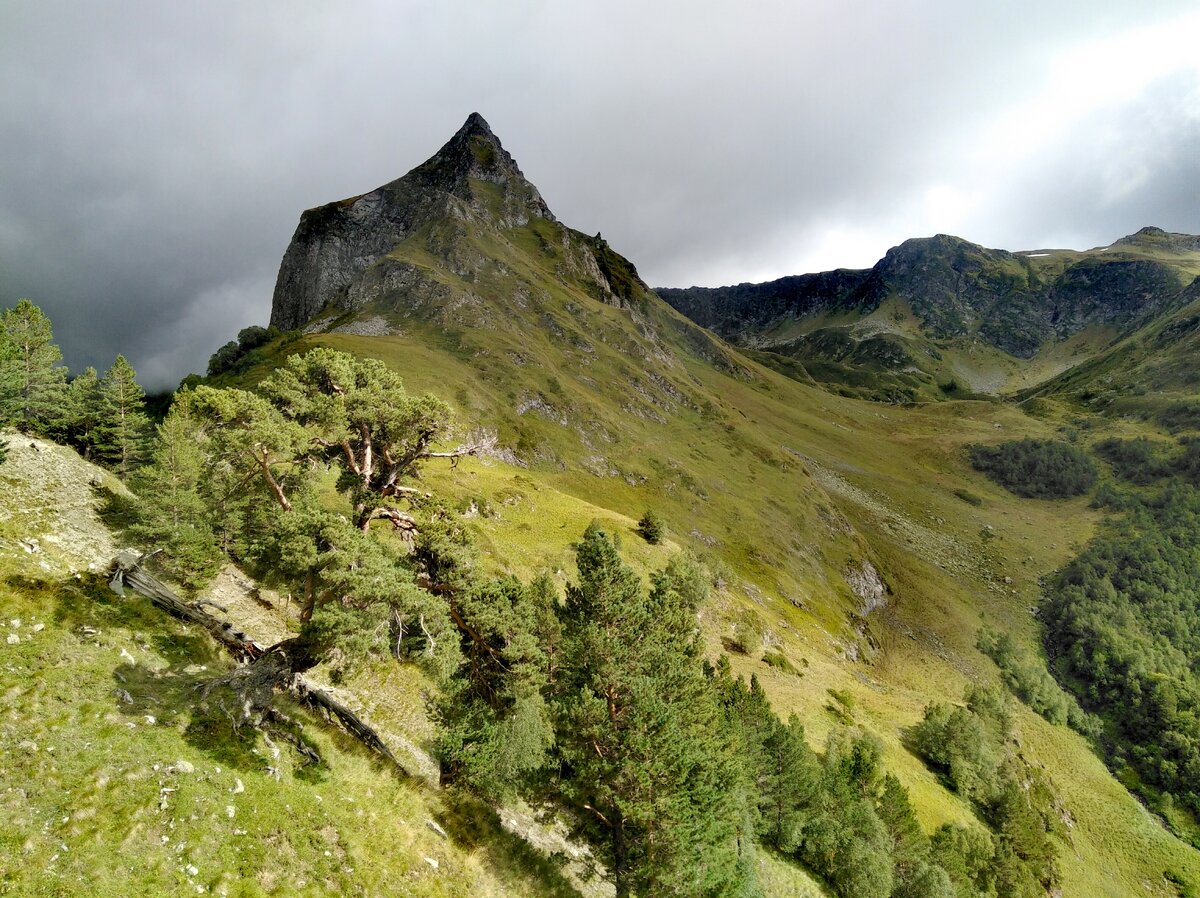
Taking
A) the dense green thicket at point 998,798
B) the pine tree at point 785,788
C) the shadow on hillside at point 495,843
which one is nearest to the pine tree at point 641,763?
the shadow on hillside at point 495,843

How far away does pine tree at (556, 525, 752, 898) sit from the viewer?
78.6 ft

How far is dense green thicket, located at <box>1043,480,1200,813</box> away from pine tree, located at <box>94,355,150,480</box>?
648 ft

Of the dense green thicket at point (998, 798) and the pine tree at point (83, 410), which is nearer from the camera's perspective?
the dense green thicket at point (998, 798)

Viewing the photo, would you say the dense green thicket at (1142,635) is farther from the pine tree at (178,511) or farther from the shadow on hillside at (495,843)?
the pine tree at (178,511)

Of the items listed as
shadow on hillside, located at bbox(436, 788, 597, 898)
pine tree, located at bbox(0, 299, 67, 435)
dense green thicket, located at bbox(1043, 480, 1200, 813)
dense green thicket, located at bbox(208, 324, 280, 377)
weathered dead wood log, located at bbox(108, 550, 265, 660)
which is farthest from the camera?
dense green thicket, located at bbox(208, 324, 280, 377)

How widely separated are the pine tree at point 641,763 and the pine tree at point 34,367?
6959 centimetres

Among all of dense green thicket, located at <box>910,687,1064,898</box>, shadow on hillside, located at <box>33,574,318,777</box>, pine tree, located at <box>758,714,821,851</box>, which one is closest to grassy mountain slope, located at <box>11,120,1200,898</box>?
shadow on hillside, located at <box>33,574,318,777</box>

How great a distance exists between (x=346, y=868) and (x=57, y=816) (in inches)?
312

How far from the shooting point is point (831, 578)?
424 feet

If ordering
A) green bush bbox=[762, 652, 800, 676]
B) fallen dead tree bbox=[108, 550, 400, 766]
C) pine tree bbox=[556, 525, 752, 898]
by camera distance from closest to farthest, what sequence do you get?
fallen dead tree bbox=[108, 550, 400, 766], pine tree bbox=[556, 525, 752, 898], green bush bbox=[762, 652, 800, 676]

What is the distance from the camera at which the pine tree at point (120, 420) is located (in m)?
62.7

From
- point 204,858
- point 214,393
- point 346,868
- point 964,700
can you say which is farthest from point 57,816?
point 964,700

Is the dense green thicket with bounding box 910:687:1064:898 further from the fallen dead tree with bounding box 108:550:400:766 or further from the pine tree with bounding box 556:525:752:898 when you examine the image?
the fallen dead tree with bounding box 108:550:400:766

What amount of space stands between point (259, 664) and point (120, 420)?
6425 cm
